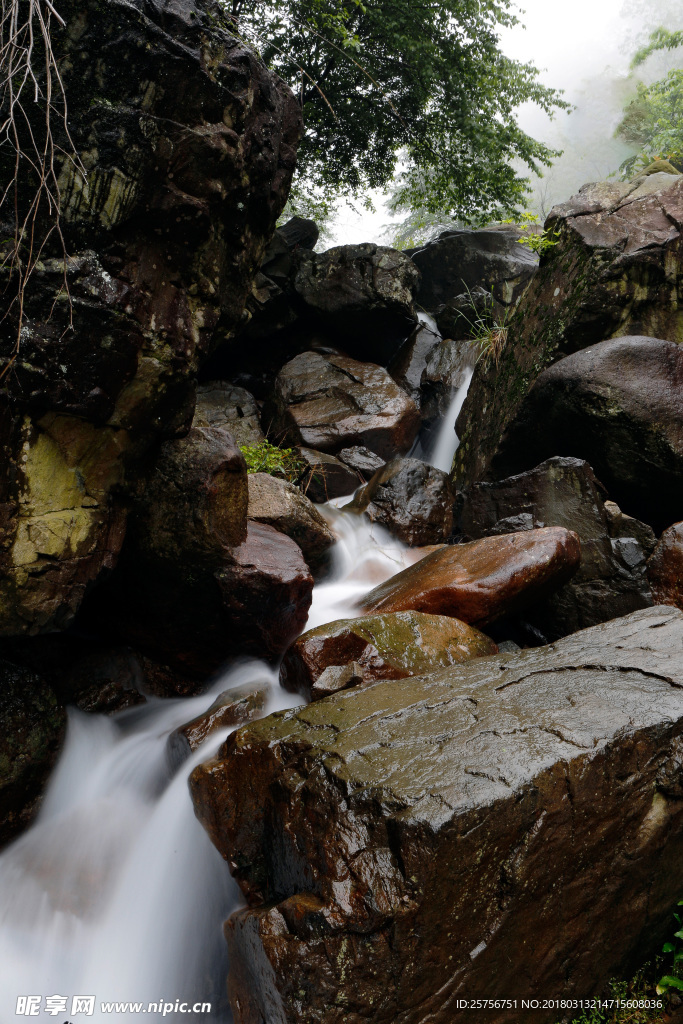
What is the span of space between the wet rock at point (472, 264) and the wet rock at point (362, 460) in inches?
209

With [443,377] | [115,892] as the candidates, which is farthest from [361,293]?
[115,892]

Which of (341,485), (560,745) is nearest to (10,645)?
(560,745)

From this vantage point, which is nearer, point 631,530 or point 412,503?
point 631,530

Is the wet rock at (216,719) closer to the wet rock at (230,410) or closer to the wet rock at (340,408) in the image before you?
the wet rock at (340,408)

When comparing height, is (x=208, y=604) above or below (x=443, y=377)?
below

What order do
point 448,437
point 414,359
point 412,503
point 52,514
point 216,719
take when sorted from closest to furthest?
point 52,514
point 216,719
point 412,503
point 448,437
point 414,359

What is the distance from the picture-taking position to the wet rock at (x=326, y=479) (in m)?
8.10

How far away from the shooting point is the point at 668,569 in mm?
4527

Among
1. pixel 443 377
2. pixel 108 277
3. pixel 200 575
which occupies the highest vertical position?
pixel 443 377

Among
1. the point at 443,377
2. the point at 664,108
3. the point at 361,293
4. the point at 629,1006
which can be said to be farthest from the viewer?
the point at 664,108

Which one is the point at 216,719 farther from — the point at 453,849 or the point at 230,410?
the point at 230,410

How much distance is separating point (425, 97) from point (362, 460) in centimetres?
731

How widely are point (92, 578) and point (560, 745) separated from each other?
8.66 feet

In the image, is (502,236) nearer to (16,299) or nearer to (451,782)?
(16,299)
